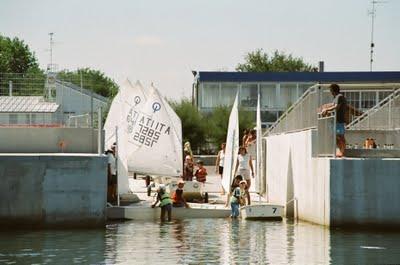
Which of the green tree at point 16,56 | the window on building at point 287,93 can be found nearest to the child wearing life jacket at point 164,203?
the window on building at point 287,93

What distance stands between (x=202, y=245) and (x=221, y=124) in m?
44.8

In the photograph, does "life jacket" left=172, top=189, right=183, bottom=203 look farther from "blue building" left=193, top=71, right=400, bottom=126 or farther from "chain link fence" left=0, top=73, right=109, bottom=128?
"blue building" left=193, top=71, right=400, bottom=126

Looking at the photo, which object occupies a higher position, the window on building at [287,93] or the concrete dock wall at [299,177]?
the window on building at [287,93]

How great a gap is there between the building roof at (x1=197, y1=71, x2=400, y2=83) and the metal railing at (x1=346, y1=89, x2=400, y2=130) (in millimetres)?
45713

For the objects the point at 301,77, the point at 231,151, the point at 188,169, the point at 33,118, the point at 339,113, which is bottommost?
the point at 188,169

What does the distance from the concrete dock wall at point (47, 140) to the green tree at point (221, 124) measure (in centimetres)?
3457

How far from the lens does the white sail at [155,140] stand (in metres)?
38.4

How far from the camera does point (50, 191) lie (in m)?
29.1

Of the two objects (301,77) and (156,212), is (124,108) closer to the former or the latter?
(156,212)

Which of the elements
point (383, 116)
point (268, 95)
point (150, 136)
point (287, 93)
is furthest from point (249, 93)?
point (383, 116)

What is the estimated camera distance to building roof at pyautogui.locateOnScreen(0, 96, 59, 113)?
118 feet

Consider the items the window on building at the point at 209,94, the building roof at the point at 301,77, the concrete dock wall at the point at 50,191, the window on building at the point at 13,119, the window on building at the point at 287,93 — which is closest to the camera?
the concrete dock wall at the point at 50,191

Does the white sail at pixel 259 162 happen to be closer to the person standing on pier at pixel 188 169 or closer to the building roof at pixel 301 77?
the person standing on pier at pixel 188 169

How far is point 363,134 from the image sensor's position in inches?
1246
